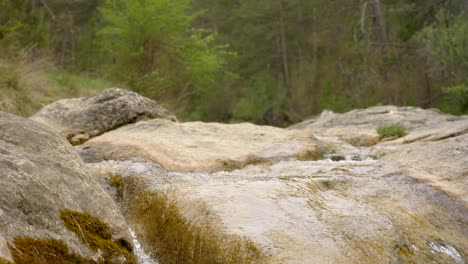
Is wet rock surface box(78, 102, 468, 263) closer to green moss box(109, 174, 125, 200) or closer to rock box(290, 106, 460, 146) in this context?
green moss box(109, 174, 125, 200)

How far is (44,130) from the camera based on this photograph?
3.90m

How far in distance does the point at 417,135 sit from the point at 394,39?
37.9 ft

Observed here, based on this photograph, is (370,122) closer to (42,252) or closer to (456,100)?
(456,100)

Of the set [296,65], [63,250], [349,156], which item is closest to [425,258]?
[63,250]

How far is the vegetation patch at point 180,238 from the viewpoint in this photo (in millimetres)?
3246

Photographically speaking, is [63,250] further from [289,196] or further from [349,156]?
[349,156]

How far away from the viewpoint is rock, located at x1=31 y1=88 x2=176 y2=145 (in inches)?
285

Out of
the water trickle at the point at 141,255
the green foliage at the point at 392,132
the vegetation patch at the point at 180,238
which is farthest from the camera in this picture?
the green foliage at the point at 392,132

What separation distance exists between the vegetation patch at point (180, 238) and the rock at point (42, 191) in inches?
14.3

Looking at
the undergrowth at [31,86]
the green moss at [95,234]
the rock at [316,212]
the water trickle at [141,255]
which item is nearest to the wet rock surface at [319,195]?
the rock at [316,212]

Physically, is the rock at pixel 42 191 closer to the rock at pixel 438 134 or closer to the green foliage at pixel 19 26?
the rock at pixel 438 134

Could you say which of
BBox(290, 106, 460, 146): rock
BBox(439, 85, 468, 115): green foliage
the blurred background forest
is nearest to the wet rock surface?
BBox(290, 106, 460, 146): rock

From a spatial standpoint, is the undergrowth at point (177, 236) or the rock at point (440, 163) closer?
the undergrowth at point (177, 236)

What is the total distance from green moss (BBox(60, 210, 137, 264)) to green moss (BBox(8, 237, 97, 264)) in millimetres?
134
